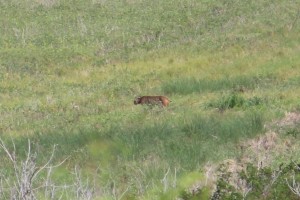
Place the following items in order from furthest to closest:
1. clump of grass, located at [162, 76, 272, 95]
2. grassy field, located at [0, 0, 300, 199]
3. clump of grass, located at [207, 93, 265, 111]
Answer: clump of grass, located at [162, 76, 272, 95], clump of grass, located at [207, 93, 265, 111], grassy field, located at [0, 0, 300, 199]

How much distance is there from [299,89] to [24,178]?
39.6ft

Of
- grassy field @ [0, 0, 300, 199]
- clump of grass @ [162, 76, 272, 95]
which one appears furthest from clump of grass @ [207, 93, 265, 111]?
clump of grass @ [162, 76, 272, 95]

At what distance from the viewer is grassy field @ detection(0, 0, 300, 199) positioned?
911 cm

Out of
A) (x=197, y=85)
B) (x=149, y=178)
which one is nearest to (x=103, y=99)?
(x=197, y=85)

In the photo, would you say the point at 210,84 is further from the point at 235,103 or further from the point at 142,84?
the point at 235,103

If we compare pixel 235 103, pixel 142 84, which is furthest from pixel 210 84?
pixel 235 103

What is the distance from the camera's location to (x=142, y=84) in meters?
19.7

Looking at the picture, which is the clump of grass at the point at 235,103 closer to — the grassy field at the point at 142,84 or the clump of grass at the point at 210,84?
the grassy field at the point at 142,84

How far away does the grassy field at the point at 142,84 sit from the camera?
9109mm

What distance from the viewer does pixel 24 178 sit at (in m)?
4.61

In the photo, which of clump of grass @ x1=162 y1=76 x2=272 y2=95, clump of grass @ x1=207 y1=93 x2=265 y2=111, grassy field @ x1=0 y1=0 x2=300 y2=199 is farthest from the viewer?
clump of grass @ x1=162 y1=76 x2=272 y2=95

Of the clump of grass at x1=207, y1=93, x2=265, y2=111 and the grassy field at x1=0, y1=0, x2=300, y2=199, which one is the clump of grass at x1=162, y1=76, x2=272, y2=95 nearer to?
the grassy field at x1=0, y1=0, x2=300, y2=199

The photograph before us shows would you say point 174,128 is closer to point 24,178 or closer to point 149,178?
point 149,178

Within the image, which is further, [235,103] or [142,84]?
[142,84]
